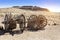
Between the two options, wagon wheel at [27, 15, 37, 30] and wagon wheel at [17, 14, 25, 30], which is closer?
wagon wheel at [17, 14, 25, 30]

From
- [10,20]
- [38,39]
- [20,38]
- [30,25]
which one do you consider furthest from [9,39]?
[30,25]

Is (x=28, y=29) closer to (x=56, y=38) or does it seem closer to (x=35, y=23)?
(x=35, y=23)

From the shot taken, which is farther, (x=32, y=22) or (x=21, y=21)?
(x=32, y=22)

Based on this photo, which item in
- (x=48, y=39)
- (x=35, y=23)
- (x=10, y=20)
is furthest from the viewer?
(x=35, y=23)

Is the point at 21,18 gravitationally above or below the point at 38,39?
above

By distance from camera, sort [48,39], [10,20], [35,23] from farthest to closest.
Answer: [35,23] → [10,20] → [48,39]

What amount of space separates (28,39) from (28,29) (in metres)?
3.20

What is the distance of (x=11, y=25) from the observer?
43.9ft

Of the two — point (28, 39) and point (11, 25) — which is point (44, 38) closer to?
point (28, 39)

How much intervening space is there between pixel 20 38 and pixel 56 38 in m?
2.29

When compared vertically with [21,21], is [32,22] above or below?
below

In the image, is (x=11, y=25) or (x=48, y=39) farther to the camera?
(x=11, y=25)

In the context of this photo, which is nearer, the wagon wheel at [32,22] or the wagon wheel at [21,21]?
the wagon wheel at [21,21]

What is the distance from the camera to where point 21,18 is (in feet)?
44.2
